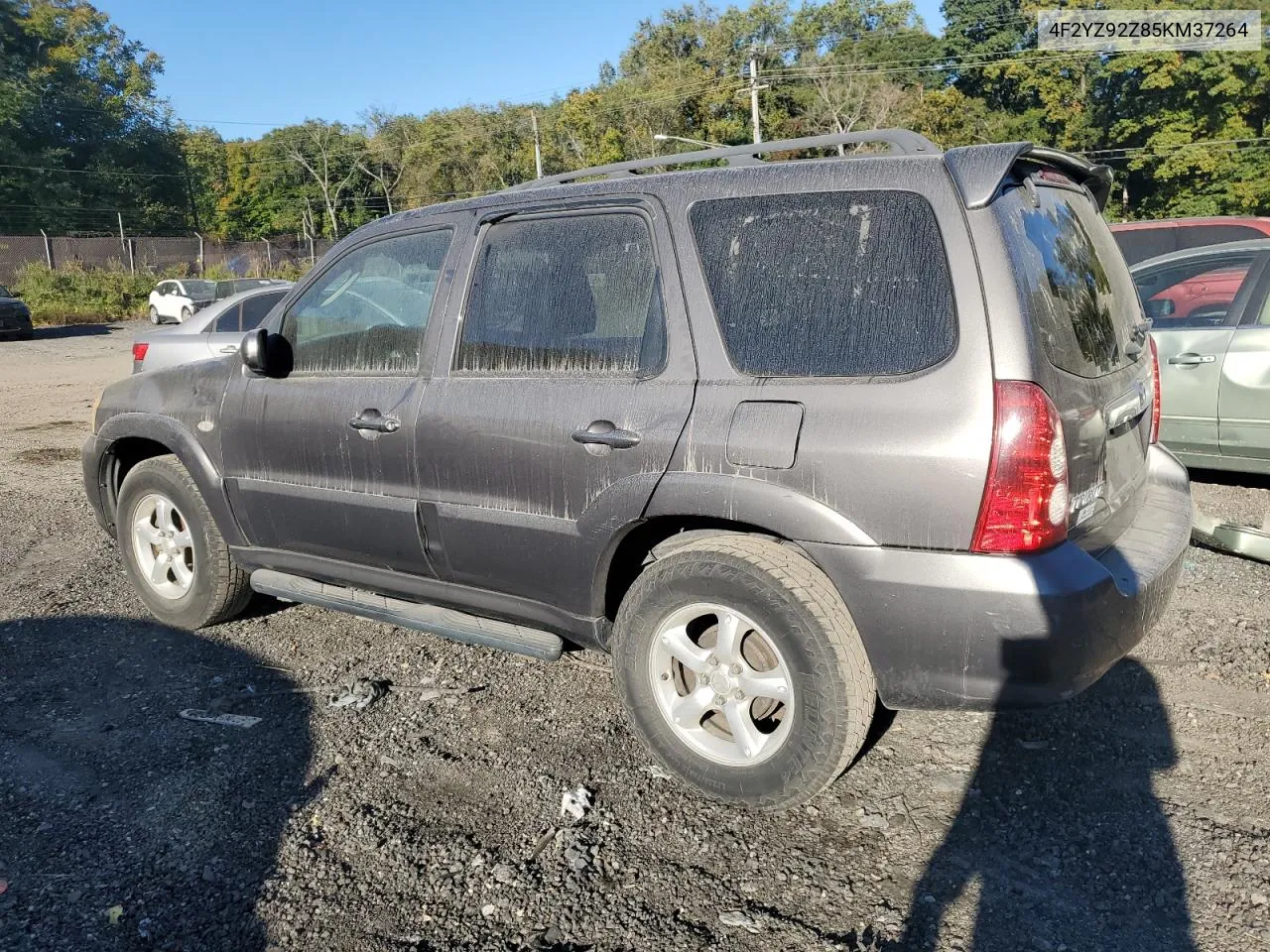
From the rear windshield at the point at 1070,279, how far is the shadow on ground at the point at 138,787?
2.65 meters

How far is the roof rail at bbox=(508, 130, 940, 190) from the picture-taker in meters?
3.04

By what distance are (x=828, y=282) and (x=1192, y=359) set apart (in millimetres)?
4567

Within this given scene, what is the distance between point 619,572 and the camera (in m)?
3.34

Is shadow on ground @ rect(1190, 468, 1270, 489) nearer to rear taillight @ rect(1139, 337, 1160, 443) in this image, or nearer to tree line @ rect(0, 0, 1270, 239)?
rear taillight @ rect(1139, 337, 1160, 443)

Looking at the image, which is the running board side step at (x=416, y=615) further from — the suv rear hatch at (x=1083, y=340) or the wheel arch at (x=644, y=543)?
the suv rear hatch at (x=1083, y=340)

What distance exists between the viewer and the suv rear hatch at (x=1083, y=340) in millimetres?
2660

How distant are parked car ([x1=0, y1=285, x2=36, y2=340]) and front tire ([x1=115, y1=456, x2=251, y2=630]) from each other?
24555mm

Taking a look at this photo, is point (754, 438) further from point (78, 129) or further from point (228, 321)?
point (78, 129)

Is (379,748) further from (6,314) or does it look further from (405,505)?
(6,314)

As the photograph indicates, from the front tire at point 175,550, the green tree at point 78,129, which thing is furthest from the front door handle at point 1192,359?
the green tree at point 78,129

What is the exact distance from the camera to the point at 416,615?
12.4 feet

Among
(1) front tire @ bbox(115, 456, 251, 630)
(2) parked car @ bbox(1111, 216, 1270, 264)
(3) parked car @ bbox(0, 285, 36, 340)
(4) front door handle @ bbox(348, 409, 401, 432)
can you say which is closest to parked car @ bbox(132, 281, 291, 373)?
(1) front tire @ bbox(115, 456, 251, 630)

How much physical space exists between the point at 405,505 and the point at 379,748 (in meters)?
0.88

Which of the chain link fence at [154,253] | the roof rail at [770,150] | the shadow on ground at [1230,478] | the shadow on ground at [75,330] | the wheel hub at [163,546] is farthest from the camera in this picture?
the chain link fence at [154,253]
